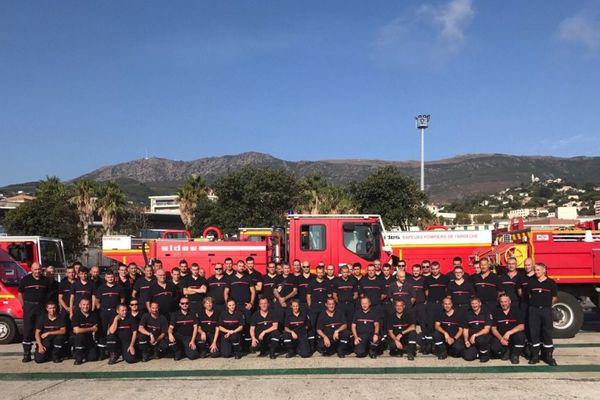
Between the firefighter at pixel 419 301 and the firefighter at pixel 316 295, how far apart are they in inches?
61.5

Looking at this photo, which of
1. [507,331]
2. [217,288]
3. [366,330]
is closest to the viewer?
[507,331]

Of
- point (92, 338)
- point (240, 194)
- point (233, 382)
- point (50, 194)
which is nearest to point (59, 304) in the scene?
point (92, 338)

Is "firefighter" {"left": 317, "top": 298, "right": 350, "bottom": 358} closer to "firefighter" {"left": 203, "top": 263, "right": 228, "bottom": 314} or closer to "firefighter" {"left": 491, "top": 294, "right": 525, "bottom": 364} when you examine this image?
"firefighter" {"left": 203, "top": 263, "right": 228, "bottom": 314}

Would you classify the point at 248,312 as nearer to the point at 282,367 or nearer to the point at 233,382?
the point at 282,367

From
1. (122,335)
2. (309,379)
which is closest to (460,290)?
(309,379)

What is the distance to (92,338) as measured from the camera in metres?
9.91

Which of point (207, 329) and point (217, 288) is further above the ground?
point (217, 288)

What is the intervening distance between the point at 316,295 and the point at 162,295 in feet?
9.32

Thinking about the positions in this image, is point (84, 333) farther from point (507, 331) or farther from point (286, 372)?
point (507, 331)

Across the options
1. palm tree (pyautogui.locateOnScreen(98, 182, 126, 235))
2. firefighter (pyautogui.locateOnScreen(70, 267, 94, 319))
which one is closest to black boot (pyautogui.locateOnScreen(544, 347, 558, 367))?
firefighter (pyautogui.locateOnScreen(70, 267, 94, 319))

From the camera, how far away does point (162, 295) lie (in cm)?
1040

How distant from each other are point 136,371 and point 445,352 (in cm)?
511

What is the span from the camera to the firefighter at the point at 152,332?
975 cm

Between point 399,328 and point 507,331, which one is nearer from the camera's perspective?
point 507,331
